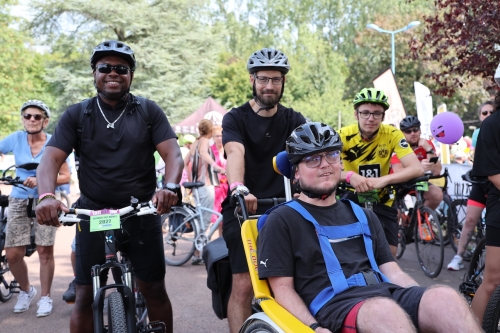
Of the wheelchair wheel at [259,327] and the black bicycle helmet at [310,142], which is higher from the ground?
the black bicycle helmet at [310,142]

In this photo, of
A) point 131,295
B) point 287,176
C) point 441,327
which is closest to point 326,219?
point 287,176

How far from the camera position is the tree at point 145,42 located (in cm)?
3566

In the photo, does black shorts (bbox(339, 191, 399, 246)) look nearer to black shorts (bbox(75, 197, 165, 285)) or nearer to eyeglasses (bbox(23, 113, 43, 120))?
black shorts (bbox(75, 197, 165, 285))

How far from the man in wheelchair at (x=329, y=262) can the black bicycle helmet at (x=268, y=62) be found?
0.95 metres

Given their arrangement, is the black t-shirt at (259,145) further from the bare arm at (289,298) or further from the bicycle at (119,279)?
the bare arm at (289,298)

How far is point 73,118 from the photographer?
159 inches

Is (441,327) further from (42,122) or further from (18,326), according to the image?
(42,122)

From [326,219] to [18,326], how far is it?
3.80m

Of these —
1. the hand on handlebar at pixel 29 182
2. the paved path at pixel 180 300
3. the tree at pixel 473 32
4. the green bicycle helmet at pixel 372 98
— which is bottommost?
the paved path at pixel 180 300

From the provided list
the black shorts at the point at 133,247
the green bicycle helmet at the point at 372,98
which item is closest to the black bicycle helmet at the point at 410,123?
the green bicycle helmet at the point at 372,98

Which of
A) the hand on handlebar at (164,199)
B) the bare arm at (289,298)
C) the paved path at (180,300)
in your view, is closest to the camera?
the bare arm at (289,298)

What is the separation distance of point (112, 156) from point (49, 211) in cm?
62

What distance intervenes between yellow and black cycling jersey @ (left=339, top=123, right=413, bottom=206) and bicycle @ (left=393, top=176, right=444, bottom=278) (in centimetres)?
268

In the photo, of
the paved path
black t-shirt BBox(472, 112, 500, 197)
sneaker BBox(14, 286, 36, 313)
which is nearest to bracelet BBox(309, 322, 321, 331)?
black t-shirt BBox(472, 112, 500, 197)
